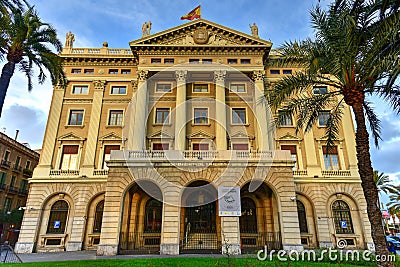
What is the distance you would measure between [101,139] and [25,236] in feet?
34.1

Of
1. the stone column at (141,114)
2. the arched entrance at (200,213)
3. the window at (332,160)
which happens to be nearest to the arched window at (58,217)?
the stone column at (141,114)

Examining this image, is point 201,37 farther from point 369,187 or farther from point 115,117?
point 369,187

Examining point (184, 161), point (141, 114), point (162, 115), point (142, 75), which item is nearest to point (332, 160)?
point (184, 161)

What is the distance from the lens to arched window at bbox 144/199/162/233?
23891 millimetres

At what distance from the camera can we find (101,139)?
91.9 ft

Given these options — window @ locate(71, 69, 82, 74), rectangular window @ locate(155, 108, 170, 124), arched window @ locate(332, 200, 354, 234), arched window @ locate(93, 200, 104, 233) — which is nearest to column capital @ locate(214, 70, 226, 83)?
rectangular window @ locate(155, 108, 170, 124)

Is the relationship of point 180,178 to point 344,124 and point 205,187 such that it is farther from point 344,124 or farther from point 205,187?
point 344,124

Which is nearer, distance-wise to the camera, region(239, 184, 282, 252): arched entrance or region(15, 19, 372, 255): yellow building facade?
region(15, 19, 372, 255): yellow building facade

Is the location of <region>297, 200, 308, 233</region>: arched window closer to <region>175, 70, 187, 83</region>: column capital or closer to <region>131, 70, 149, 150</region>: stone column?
<region>131, 70, 149, 150</region>: stone column

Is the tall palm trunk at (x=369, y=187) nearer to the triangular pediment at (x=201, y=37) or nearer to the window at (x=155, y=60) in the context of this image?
the triangular pediment at (x=201, y=37)

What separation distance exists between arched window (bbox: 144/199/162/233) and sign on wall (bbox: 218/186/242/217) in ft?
24.1

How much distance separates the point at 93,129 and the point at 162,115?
6954 mm

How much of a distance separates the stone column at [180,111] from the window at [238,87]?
5165 millimetres

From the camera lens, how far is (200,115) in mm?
28812
